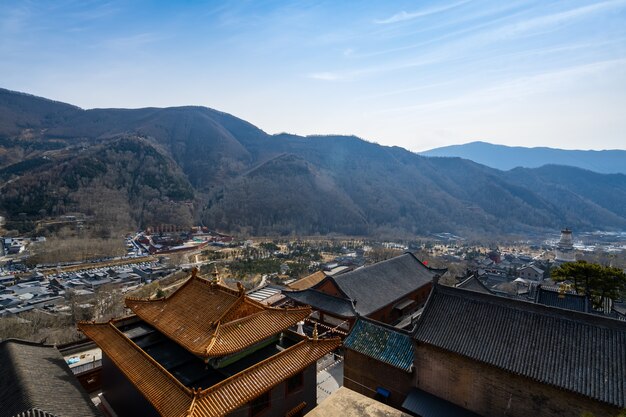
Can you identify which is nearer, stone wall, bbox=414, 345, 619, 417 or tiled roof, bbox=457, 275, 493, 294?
stone wall, bbox=414, 345, 619, 417

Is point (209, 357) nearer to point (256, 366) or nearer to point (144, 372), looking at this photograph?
point (256, 366)

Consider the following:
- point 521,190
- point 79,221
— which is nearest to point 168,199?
point 79,221

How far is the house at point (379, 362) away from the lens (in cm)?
Answer: 1655

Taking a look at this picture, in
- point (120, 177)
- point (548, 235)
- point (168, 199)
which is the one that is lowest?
point (548, 235)

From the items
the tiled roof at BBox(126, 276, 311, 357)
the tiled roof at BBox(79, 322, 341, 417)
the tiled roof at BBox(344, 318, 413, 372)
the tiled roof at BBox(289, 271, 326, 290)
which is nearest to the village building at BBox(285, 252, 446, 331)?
the tiled roof at BBox(344, 318, 413, 372)

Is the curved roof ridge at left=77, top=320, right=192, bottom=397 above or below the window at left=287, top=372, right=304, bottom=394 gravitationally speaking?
above

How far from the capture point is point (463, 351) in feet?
47.2

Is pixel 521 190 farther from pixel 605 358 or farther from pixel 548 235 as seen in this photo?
pixel 605 358

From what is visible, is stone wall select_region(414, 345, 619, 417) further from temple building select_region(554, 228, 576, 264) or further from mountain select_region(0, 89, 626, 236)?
mountain select_region(0, 89, 626, 236)

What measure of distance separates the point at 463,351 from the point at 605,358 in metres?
4.83

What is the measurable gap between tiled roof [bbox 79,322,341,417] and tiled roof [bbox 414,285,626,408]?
18.0ft

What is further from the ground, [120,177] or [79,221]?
[120,177]

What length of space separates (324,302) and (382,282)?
6.65m

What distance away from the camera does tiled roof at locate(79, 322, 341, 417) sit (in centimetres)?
952
